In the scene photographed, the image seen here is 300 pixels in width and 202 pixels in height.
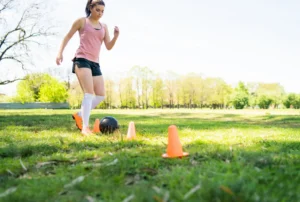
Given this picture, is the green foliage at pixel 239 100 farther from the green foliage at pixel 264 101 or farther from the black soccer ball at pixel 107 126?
the black soccer ball at pixel 107 126

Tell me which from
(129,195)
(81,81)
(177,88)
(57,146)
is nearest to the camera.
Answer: (129,195)

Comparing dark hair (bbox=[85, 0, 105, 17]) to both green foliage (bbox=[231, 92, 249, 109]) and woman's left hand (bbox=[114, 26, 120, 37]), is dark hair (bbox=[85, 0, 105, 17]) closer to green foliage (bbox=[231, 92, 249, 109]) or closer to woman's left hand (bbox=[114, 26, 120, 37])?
woman's left hand (bbox=[114, 26, 120, 37])

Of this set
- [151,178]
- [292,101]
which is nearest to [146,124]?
[151,178]

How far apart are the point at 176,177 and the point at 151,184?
23cm

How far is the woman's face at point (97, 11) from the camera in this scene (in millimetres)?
5926

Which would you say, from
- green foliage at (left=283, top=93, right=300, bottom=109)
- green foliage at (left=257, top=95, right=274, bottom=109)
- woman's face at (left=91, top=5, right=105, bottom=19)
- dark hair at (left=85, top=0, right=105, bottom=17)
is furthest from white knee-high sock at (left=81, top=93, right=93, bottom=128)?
green foliage at (left=283, top=93, right=300, bottom=109)

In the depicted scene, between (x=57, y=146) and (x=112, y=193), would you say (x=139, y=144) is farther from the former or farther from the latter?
(x=112, y=193)

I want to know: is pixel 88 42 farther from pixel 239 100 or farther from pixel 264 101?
pixel 264 101

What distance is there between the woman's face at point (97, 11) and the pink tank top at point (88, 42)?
0.61 feet

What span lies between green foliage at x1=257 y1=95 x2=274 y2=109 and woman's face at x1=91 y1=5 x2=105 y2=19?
80374 mm

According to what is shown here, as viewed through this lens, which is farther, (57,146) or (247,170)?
(57,146)

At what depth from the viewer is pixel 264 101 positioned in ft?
263

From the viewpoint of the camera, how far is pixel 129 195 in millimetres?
2119

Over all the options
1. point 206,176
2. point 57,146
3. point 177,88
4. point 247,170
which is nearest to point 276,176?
point 247,170
